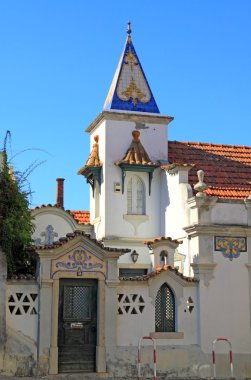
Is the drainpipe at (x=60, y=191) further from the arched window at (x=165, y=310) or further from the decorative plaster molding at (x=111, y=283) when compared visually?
the decorative plaster molding at (x=111, y=283)

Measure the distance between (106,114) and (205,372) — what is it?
32.9ft

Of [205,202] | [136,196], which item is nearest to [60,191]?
[136,196]

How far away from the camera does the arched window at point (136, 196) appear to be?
22.0 m

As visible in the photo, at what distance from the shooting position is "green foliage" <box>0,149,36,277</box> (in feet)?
52.0

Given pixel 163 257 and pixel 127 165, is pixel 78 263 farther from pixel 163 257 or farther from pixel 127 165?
pixel 127 165

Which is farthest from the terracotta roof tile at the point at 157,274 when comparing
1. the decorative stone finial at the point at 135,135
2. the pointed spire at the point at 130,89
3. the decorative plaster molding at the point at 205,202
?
the pointed spire at the point at 130,89

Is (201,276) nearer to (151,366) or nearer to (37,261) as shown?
(151,366)

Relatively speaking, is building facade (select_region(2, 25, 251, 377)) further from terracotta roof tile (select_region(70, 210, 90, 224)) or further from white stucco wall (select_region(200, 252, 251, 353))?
terracotta roof tile (select_region(70, 210, 90, 224))

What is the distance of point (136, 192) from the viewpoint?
870 inches

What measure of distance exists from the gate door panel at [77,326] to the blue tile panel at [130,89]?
867 centimetres

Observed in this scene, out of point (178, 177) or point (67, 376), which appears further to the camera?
point (178, 177)

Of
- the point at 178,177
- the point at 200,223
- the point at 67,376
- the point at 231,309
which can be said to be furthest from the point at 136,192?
the point at 67,376

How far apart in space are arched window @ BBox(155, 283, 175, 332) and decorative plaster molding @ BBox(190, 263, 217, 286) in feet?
3.14

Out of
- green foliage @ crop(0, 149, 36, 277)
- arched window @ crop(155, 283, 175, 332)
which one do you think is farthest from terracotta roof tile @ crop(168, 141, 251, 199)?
green foliage @ crop(0, 149, 36, 277)
